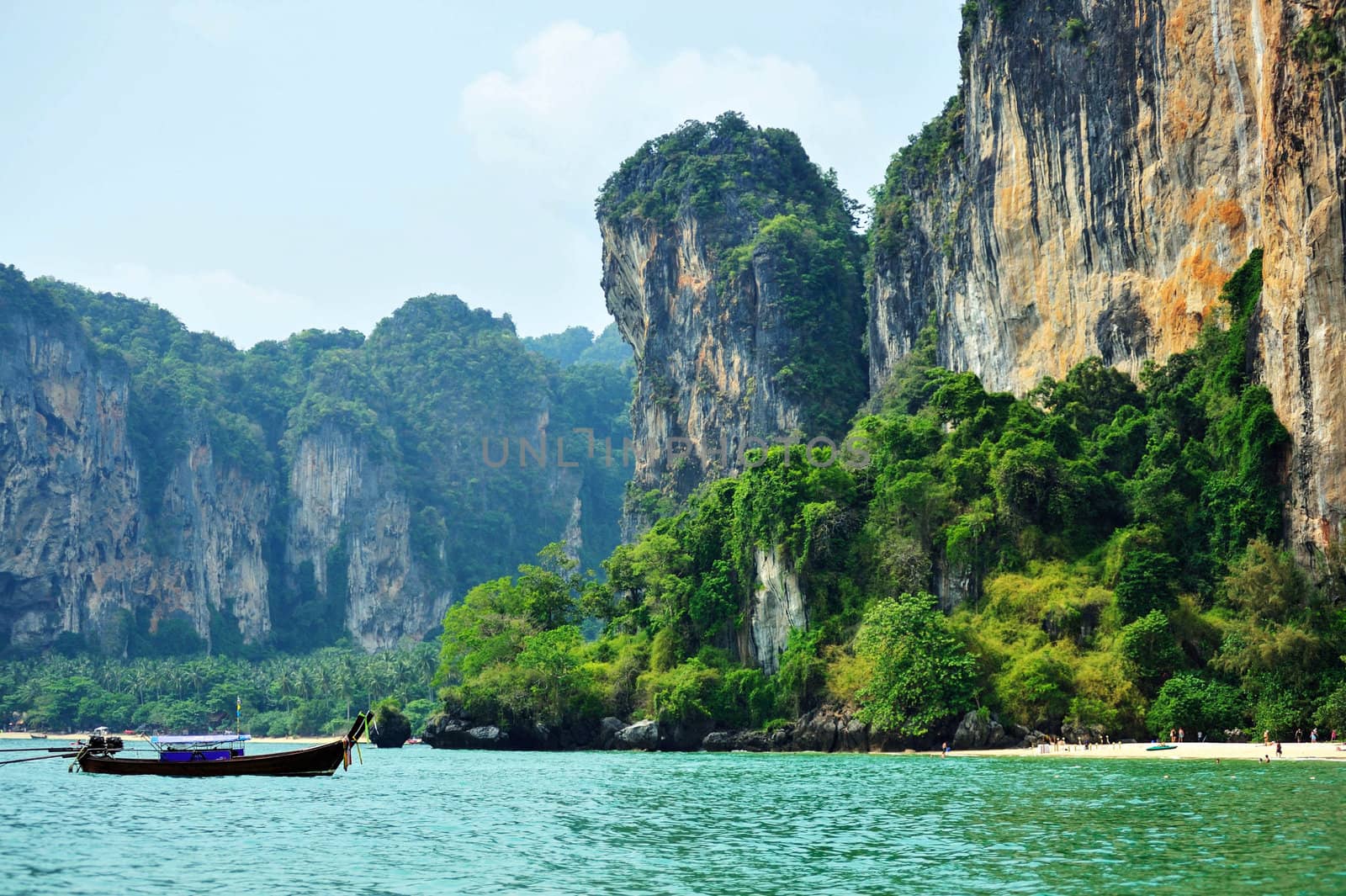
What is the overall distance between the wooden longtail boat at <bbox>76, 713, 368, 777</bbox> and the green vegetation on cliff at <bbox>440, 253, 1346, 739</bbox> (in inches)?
805

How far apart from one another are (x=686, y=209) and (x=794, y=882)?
82.1 m

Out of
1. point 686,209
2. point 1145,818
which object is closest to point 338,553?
point 686,209

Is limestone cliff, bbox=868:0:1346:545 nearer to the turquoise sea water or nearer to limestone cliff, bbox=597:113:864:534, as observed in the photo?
the turquoise sea water

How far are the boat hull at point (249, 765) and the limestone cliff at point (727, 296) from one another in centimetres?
5136

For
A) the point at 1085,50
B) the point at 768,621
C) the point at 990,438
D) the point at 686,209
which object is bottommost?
the point at 768,621

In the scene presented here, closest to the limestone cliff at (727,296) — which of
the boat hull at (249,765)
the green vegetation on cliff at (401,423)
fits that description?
the green vegetation on cliff at (401,423)

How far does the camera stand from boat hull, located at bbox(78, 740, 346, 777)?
36844mm

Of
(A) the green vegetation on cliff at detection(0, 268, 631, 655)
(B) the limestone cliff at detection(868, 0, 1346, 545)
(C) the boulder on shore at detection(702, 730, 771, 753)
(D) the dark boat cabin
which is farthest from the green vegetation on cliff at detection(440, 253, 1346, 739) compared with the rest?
(A) the green vegetation on cliff at detection(0, 268, 631, 655)

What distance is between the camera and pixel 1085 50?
58250 millimetres

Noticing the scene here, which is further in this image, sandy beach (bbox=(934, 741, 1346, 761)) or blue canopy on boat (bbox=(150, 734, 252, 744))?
blue canopy on boat (bbox=(150, 734, 252, 744))

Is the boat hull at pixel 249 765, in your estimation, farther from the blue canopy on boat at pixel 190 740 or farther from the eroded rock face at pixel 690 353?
the eroded rock face at pixel 690 353

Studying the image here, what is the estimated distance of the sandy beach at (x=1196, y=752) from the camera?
1430 inches

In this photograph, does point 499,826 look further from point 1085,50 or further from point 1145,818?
point 1085,50

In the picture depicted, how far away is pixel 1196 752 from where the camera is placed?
38656mm
